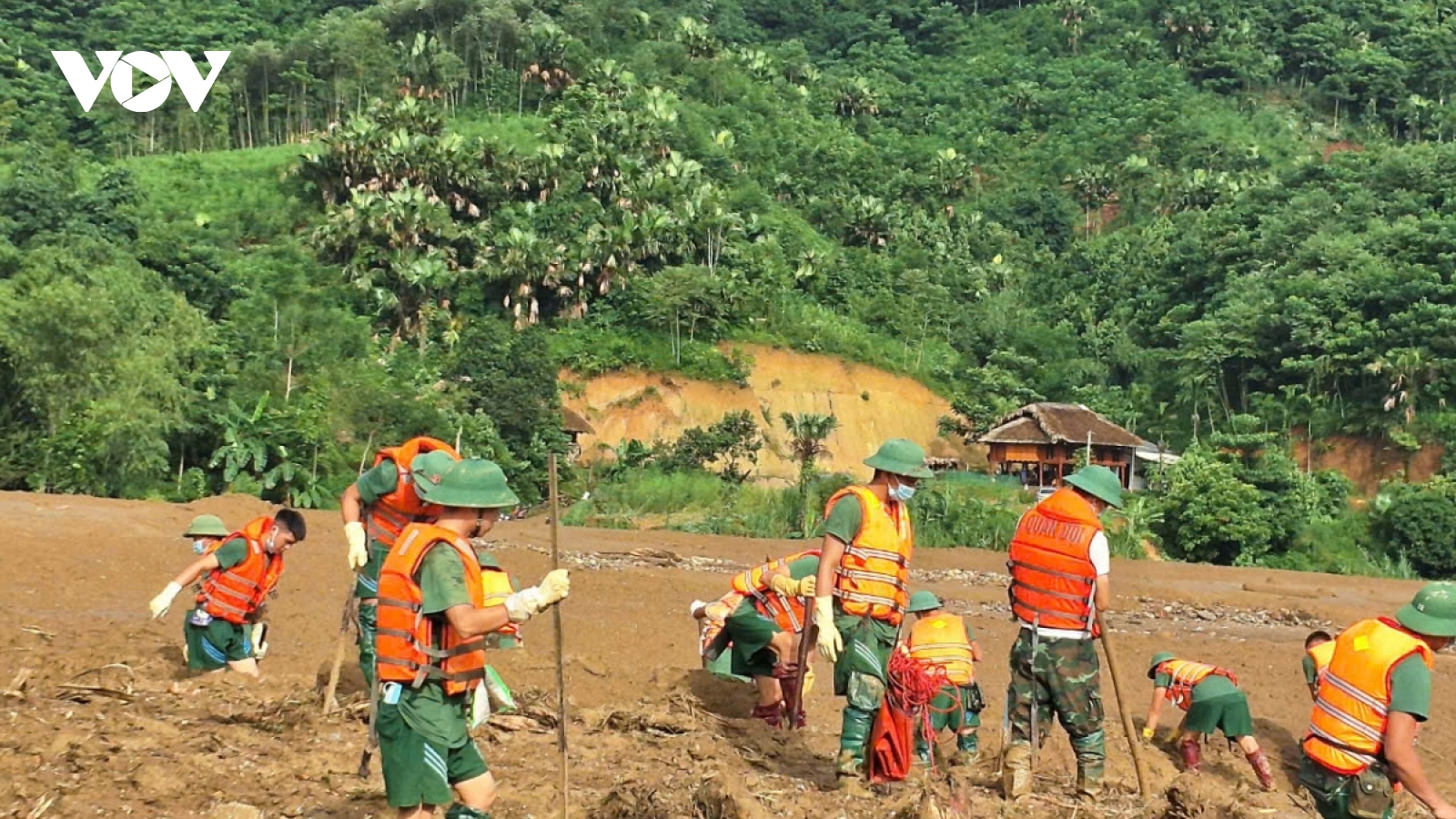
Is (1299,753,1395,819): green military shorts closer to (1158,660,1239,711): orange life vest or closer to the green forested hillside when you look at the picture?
(1158,660,1239,711): orange life vest

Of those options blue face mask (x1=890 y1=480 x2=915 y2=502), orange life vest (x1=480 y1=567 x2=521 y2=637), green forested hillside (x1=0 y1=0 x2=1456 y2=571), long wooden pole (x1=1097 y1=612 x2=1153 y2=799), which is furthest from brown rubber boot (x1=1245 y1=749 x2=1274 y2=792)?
green forested hillside (x1=0 y1=0 x2=1456 y2=571)

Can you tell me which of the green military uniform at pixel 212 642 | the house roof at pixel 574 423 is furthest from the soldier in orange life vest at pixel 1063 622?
the house roof at pixel 574 423

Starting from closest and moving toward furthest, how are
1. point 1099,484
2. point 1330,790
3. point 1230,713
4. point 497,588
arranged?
point 1330,790 → point 497,588 → point 1099,484 → point 1230,713

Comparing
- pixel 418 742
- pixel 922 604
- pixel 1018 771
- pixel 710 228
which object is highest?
pixel 710 228

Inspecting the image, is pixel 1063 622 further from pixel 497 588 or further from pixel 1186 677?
pixel 1186 677

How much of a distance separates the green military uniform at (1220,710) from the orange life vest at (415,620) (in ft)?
18.6

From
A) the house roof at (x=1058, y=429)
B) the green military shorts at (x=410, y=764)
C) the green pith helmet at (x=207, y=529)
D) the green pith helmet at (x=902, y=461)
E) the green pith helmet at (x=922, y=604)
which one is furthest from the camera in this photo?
the house roof at (x=1058, y=429)

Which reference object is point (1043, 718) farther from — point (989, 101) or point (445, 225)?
point (989, 101)

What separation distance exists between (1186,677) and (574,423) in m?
34.4

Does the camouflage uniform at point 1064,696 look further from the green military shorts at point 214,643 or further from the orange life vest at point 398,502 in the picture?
the green military shorts at point 214,643

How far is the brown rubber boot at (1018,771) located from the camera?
245 inches

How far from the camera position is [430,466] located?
4.61 metres

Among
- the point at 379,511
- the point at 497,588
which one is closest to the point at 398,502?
the point at 379,511

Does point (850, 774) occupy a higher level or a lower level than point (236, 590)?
lower
